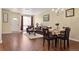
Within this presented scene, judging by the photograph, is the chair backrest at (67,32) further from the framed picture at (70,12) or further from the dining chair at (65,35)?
the framed picture at (70,12)

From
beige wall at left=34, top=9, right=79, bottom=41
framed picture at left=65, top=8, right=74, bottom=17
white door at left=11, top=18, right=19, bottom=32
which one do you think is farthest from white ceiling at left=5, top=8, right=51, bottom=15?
framed picture at left=65, top=8, right=74, bottom=17

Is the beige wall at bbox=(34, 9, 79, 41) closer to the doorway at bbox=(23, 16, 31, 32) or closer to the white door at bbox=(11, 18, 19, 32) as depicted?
the doorway at bbox=(23, 16, 31, 32)

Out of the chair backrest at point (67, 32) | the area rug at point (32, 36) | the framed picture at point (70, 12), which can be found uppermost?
the framed picture at point (70, 12)

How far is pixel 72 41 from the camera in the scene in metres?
2.34

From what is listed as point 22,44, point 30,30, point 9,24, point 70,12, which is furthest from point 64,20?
point 9,24

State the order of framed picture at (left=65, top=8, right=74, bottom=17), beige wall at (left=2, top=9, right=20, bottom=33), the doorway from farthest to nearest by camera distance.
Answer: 1. the doorway
2. beige wall at (left=2, top=9, right=20, bottom=33)
3. framed picture at (left=65, top=8, right=74, bottom=17)

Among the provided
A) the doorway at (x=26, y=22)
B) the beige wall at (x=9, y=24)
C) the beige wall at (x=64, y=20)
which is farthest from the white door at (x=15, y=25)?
the beige wall at (x=64, y=20)

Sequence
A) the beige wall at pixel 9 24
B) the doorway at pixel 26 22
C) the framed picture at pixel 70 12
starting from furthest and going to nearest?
1. the doorway at pixel 26 22
2. the beige wall at pixel 9 24
3. the framed picture at pixel 70 12

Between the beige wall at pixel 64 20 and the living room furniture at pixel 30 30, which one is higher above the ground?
the beige wall at pixel 64 20

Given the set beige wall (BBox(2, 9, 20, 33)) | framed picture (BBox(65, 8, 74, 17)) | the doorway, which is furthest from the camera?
the doorway

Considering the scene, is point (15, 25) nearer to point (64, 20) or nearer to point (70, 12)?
point (64, 20)

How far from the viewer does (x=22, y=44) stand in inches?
94.7

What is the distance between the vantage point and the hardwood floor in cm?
232

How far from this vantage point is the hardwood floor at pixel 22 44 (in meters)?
2.32
